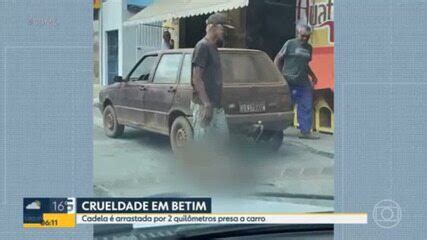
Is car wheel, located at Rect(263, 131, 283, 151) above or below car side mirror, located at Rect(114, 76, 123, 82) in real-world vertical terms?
below

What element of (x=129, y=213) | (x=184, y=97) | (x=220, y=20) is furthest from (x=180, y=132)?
(x=220, y=20)

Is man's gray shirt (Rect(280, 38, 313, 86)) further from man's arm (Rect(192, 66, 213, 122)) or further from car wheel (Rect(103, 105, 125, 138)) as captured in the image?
car wheel (Rect(103, 105, 125, 138))

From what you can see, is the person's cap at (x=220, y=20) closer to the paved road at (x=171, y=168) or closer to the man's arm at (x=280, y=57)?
the man's arm at (x=280, y=57)

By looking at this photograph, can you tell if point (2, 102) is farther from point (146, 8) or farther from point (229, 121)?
point (229, 121)

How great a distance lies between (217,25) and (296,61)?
39 centimetres

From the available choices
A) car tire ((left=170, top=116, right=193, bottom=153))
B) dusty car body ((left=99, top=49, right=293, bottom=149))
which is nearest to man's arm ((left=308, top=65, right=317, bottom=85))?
dusty car body ((left=99, top=49, right=293, bottom=149))

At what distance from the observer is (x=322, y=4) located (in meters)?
2.88

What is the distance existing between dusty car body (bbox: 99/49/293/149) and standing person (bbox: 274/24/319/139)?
0.04 meters

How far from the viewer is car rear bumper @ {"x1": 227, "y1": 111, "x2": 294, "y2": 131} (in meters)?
2.90

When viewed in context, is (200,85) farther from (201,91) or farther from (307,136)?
(307,136)

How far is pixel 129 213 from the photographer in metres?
2.85

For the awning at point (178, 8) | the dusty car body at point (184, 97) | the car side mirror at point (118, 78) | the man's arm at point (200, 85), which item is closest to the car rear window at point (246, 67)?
the dusty car body at point (184, 97)

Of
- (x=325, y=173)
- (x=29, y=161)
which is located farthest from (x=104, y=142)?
(x=325, y=173)

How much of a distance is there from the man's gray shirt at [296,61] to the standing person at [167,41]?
486mm
